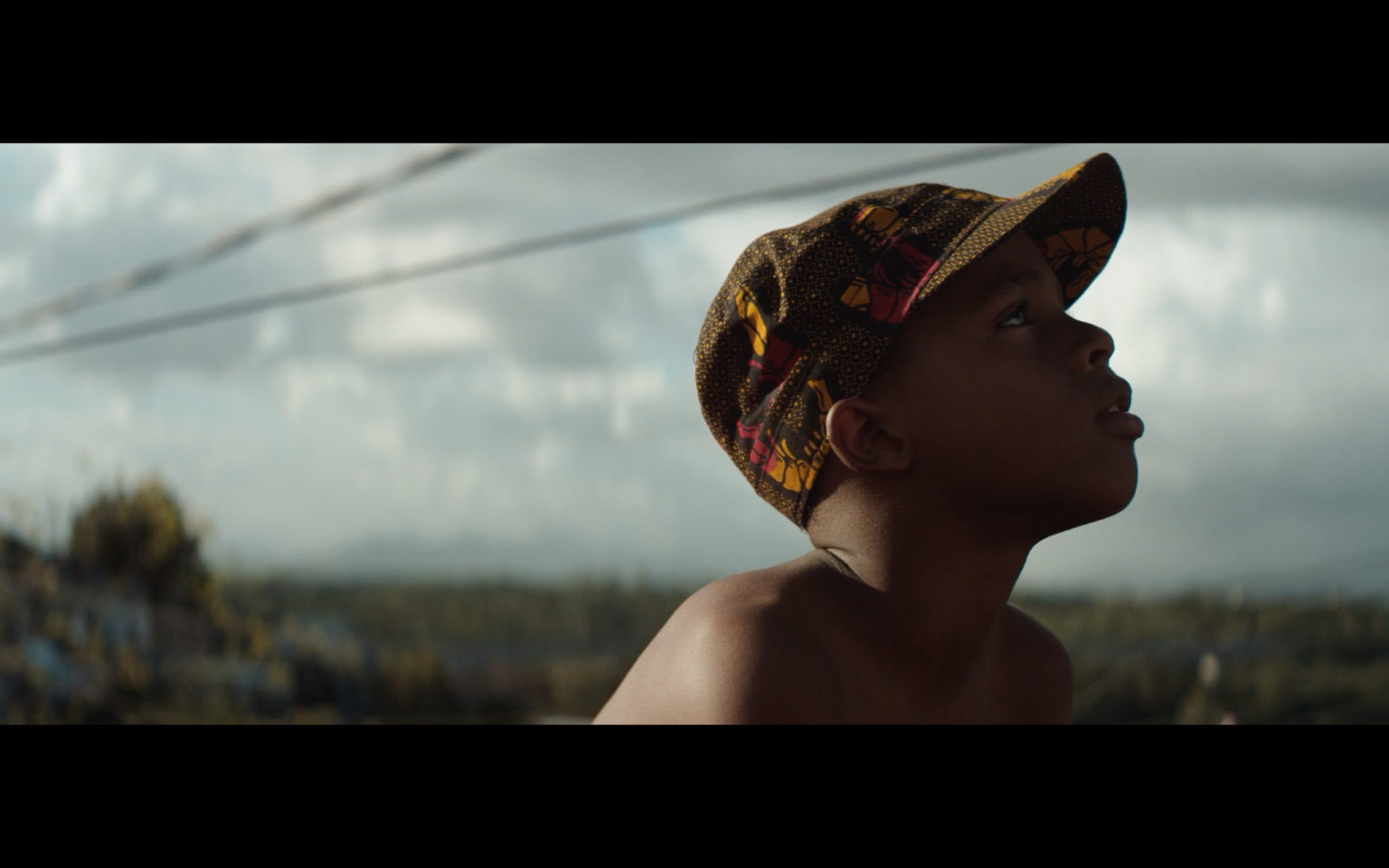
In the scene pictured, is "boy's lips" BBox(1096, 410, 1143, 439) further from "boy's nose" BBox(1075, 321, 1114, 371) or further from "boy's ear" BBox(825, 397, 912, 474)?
"boy's ear" BBox(825, 397, 912, 474)

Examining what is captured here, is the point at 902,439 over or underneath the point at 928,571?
over

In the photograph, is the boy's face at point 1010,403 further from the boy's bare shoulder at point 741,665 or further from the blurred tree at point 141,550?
the blurred tree at point 141,550

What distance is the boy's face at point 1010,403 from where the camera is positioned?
1.63 meters

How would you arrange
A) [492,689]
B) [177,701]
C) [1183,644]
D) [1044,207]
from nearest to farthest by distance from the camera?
[1044,207]
[1183,644]
[492,689]
[177,701]

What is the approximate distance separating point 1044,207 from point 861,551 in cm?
62

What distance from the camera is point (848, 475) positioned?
1.73 m

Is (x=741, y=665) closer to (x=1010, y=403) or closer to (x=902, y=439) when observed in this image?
(x=902, y=439)

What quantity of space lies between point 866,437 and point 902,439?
52 millimetres

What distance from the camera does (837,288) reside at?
1.67 metres

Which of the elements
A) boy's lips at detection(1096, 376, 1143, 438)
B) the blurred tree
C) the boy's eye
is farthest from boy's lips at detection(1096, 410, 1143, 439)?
the blurred tree

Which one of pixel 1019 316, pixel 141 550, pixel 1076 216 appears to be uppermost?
pixel 1076 216

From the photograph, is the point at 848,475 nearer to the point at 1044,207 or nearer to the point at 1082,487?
the point at 1082,487

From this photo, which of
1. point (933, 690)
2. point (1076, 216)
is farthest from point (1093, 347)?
point (933, 690)

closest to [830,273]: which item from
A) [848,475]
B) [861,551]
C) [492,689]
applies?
A: [848,475]
